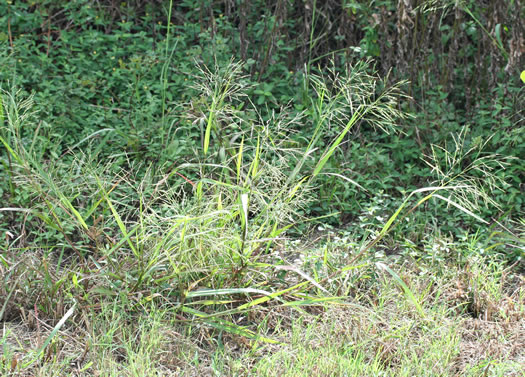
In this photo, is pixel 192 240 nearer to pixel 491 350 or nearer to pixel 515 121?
pixel 491 350

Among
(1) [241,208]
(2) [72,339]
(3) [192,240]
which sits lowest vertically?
(2) [72,339]

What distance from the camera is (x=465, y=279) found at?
315 centimetres

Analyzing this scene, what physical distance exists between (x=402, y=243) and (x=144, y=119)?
1.71m

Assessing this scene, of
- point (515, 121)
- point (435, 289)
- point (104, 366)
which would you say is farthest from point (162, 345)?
point (515, 121)

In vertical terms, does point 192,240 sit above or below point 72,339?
above

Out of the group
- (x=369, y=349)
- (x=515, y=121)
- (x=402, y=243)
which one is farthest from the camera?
(x=515, y=121)

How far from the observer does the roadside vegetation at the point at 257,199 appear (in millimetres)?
2713

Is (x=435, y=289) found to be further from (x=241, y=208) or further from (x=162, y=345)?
(x=162, y=345)

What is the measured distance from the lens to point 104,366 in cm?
255

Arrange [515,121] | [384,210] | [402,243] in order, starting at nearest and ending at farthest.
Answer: [402,243]
[384,210]
[515,121]

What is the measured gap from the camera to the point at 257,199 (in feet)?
9.59

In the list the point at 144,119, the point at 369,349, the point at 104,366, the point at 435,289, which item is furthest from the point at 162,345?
the point at 144,119

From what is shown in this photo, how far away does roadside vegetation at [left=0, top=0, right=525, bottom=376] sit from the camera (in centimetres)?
271

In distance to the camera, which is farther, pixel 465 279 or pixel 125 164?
pixel 125 164
